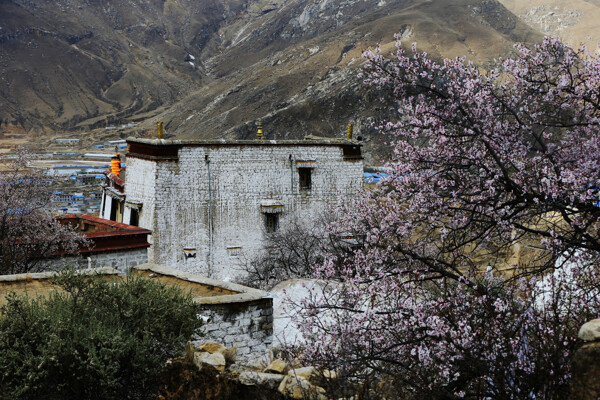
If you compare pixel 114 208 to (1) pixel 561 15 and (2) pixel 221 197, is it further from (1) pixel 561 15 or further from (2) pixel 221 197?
(1) pixel 561 15

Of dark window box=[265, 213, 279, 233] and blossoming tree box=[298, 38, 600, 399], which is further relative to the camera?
dark window box=[265, 213, 279, 233]

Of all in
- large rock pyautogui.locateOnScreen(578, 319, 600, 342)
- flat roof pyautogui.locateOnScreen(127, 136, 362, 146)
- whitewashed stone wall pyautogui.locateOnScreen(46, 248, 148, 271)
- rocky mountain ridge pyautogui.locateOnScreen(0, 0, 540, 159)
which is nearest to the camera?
large rock pyautogui.locateOnScreen(578, 319, 600, 342)

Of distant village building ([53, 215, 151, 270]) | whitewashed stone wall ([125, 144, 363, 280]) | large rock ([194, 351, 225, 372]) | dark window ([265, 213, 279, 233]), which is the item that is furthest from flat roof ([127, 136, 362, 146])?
large rock ([194, 351, 225, 372])

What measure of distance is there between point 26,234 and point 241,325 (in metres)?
9.90

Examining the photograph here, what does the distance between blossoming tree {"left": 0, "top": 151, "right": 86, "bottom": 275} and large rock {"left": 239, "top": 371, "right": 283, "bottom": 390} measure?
11.0 meters

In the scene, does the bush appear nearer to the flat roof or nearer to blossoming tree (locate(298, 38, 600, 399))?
blossoming tree (locate(298, 38, 600, 399))

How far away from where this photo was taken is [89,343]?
6.46 metres

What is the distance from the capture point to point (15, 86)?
131000 millimetres

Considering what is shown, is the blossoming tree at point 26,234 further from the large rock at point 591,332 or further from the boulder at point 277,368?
the large rock at point 591,332

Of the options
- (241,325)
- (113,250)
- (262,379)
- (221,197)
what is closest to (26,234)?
(113,250)

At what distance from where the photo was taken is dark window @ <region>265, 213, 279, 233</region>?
25594 mm

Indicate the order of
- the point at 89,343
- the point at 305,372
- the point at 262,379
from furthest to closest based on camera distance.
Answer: the point at 305,372
the point at 262,379
the point at 89,343

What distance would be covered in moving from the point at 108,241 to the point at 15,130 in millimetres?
115125

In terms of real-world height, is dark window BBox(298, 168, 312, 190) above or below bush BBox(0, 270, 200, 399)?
above
